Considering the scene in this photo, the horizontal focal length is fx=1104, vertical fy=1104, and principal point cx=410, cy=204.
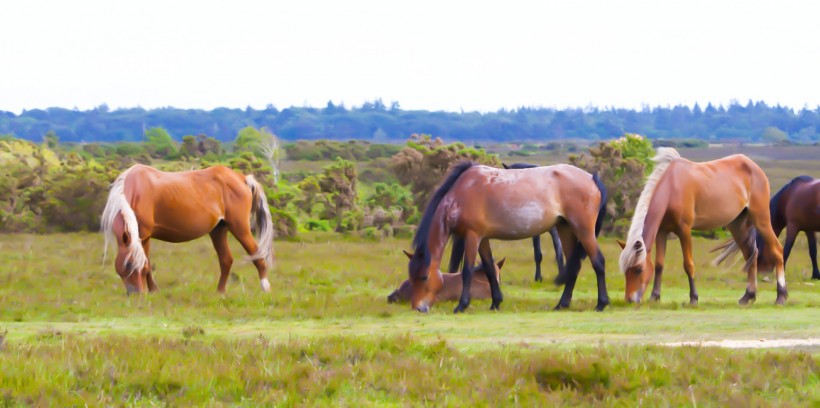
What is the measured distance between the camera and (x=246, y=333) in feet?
41.7

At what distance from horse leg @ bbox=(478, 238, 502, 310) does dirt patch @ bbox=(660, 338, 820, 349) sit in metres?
4.49

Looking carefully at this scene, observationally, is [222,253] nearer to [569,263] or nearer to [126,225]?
[126,225]

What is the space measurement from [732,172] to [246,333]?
821 centimetres

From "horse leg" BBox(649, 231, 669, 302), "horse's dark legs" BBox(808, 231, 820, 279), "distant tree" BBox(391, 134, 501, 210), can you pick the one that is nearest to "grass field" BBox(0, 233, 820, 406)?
"horse leg" BBox(649, 231, 669, 302)

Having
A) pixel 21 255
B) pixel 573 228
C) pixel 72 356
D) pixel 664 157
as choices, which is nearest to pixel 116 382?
pixel 72 356

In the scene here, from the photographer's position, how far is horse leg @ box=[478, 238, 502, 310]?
15.5 metres

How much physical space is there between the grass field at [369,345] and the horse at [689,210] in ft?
1.70

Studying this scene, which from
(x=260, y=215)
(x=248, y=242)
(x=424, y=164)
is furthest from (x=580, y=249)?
(x=424, y=164)

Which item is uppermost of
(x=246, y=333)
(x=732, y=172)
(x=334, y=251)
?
(x=732, y=172)

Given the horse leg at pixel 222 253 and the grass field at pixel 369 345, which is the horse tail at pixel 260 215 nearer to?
the horse leg at pixel 222 253

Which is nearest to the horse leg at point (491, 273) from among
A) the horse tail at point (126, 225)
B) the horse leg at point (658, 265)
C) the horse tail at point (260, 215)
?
the horse leg at point (658, 265)

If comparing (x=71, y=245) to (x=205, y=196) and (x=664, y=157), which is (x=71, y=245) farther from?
(x=664, y=157)

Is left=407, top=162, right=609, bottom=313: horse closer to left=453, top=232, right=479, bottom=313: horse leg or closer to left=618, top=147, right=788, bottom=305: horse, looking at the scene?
left=453, top=232, right=479, bottom=313: horse leg

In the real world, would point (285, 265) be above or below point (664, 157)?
below
